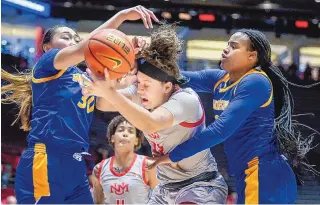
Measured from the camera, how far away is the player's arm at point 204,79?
3.50 meters

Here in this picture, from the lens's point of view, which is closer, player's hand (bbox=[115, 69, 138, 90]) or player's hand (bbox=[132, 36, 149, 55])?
player's hand (bbox=[132, 36, 149, 55])

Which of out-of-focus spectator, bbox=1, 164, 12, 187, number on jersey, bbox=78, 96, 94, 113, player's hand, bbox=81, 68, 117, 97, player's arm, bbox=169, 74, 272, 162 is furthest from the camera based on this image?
out-of-focus spectator, bbox=1, 164, 12, 187

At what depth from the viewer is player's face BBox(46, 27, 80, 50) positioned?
11.6 feet

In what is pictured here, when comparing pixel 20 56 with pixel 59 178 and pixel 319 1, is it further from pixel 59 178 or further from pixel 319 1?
pixel 59 178

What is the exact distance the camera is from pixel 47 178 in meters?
3.25

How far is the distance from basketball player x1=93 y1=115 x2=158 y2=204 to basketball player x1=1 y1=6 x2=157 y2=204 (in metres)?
1.32

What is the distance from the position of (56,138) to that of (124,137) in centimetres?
152

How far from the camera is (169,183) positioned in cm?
313

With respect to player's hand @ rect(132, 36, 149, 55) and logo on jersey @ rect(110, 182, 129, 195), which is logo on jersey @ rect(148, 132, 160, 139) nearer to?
player's hand @ rect(132, 36, 149, 55)

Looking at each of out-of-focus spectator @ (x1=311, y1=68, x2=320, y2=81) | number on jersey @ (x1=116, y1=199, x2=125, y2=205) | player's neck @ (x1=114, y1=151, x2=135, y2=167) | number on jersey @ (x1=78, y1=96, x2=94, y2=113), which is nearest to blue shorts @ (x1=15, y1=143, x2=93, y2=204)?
number on jersey @ (x1=78, y1=96, x2=94, y2=113)

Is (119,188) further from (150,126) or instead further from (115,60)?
(115,60)

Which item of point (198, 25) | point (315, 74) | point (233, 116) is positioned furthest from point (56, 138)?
point (198, 25)

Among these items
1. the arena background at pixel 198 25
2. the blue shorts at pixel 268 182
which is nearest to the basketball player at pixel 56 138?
the blue shorts at pixel 268 182

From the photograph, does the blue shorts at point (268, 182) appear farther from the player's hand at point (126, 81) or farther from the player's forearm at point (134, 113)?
the player's hand at point (126, 81)
